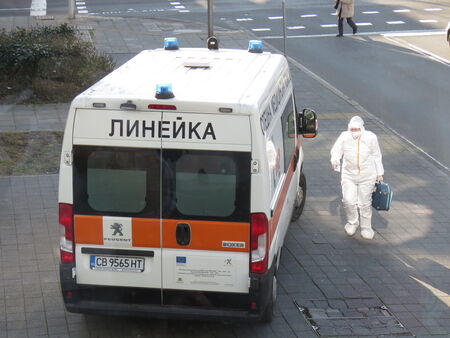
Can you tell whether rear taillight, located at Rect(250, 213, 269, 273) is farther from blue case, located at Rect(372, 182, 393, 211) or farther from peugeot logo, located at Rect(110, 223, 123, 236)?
blue case, located at Rect(372, 182, 393, 211)

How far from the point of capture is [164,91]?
717cm

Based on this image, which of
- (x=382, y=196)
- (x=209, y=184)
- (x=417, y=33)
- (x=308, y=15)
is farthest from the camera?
(x=308, y=15)

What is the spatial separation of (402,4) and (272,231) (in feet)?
86.4

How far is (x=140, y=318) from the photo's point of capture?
8367 millimetres

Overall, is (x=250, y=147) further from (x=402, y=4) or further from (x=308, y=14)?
(x=402, y=4)

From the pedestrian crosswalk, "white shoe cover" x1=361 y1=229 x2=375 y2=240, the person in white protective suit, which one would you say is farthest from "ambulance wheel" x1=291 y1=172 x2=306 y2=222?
the pedestrian crosswalk

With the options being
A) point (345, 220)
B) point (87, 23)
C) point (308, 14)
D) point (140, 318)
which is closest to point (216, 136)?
point (140, 318)

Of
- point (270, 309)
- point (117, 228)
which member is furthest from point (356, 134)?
point (117, 228)

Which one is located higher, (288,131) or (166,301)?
(288,131)

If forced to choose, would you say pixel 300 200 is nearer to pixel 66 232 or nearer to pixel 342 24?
pixel 66 232

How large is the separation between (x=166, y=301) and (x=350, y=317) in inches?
78.8

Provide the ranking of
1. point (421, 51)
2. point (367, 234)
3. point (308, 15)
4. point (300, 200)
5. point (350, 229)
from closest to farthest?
point (367, 234)
point (350, 229)
point (300, 200)
point (421, 51)
point (308, 15)

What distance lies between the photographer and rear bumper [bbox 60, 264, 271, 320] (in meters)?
7.56

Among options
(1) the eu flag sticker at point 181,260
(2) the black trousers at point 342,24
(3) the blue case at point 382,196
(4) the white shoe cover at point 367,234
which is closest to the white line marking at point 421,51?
(2) the black trousers at point 342,24
